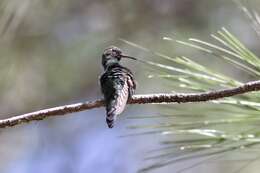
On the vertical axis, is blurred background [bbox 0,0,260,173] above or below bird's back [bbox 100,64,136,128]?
above

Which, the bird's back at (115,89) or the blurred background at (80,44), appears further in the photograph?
the blurred background at (80,44)

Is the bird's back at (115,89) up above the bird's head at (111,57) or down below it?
below

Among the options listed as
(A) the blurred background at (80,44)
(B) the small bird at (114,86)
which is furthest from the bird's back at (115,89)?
(A) the blurred background at (80,44)

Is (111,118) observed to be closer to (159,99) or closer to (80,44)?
(159,99)

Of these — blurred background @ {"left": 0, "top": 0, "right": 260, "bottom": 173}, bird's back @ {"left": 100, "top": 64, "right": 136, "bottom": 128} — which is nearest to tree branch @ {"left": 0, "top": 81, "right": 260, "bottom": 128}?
bird's back @ {"left": 100, "top": 64, "right": 136, "bottom": 128}

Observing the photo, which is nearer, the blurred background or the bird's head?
the bird's head

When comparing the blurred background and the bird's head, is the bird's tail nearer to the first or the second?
the bird's head

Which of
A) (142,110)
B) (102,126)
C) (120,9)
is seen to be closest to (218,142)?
(120,9)

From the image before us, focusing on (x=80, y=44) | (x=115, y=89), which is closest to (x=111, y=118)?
(x=115, y=89)

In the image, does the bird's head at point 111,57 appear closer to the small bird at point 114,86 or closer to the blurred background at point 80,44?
the small bird at point 114,86
